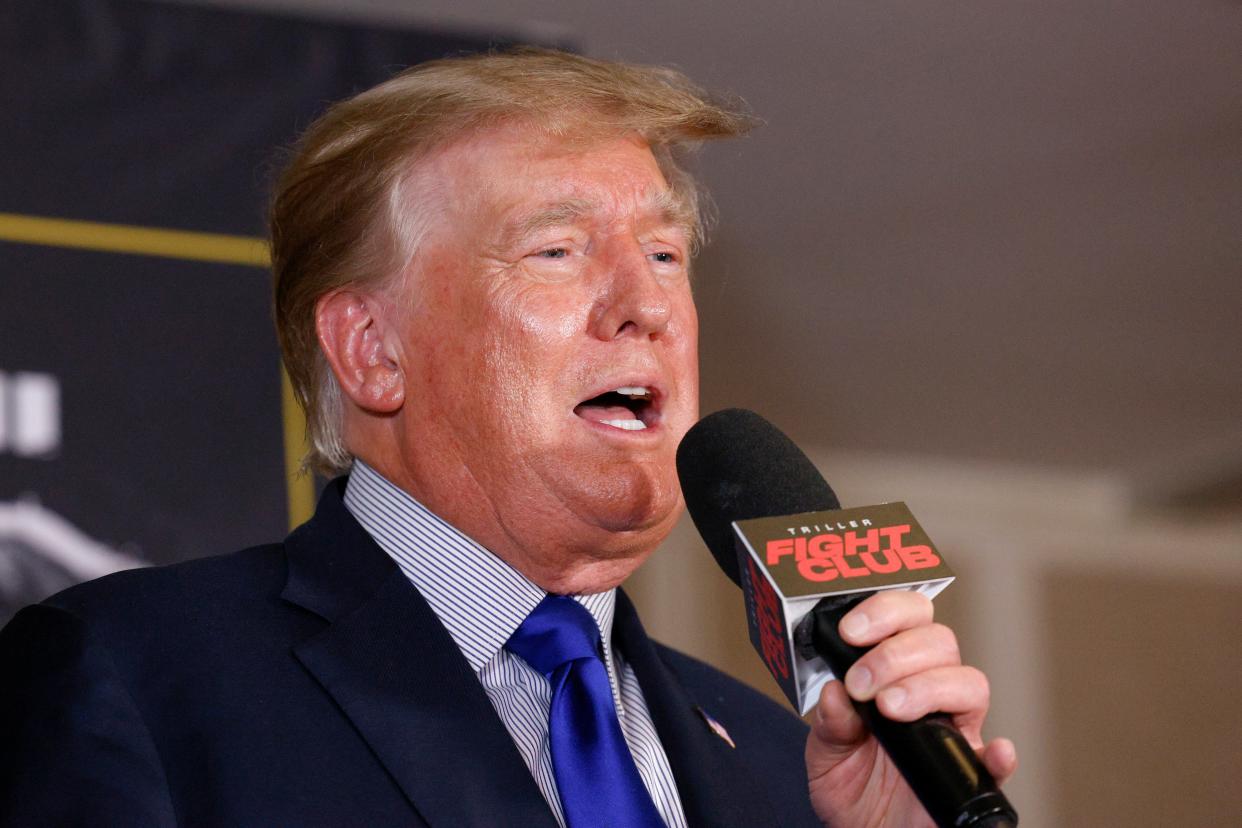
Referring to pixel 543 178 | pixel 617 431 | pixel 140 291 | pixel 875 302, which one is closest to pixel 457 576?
pixel 617 431

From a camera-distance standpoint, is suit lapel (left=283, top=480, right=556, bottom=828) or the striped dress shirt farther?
the striped dress shirt

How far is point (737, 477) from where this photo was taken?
66.1 inches

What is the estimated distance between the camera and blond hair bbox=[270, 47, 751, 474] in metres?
2.04

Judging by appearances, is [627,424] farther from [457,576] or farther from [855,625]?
[855,625]

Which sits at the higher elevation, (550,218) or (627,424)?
(550,218)

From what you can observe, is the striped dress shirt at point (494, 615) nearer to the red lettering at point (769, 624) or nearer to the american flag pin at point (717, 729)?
the american flag pin at point (717, 729)

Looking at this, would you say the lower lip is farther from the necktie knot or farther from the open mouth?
the necktie knot

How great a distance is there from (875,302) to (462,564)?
384cm

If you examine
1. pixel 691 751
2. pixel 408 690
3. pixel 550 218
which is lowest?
pixel 691 751

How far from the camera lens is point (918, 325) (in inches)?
228

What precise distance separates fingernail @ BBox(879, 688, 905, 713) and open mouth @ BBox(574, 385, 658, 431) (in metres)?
0.65

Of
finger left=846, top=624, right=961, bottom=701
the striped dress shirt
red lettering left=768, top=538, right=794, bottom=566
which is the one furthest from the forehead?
finger left=846, top=624, right=961, bottom=701

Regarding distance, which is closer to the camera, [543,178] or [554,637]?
[554,637]

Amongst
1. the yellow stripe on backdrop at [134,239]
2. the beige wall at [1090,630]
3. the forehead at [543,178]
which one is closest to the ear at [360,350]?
the forehead at [543,178]
